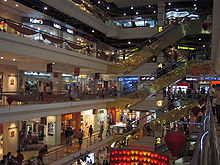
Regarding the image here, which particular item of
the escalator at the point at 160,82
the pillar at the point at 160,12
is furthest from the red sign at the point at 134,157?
the pillar at the point at 160,12

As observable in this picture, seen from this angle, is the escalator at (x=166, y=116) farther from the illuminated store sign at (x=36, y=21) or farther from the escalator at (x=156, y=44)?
the illuminated store sign at (x=36, y=21)

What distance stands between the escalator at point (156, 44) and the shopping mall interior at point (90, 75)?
71 millimetres

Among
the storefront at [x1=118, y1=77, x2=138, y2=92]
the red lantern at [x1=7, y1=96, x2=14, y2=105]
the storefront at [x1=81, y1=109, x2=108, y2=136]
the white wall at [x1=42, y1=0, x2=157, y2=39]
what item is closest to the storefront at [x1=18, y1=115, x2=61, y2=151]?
the storefront at [x1=81, y1=109, x2=108, y2=136]

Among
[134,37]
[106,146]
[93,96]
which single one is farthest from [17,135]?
[134,37]

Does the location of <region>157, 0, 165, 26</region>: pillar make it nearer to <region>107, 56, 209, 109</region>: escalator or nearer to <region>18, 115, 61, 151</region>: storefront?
<region>107, 56, 209, 109</region>: escalator

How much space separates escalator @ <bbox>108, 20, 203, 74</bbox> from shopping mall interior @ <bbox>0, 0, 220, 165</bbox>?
0.23ft

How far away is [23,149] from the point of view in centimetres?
1538

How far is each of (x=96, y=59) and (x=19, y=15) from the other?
18.7ft

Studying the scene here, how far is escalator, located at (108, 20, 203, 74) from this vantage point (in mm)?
17984

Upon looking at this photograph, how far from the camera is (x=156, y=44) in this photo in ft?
62.8

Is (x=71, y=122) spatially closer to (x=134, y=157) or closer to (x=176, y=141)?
(x=134, y=157)

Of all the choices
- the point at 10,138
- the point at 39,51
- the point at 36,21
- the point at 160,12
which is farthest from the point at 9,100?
the point at 160,12

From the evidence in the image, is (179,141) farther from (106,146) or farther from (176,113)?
(106,146)

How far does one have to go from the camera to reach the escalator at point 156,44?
59.0ft
